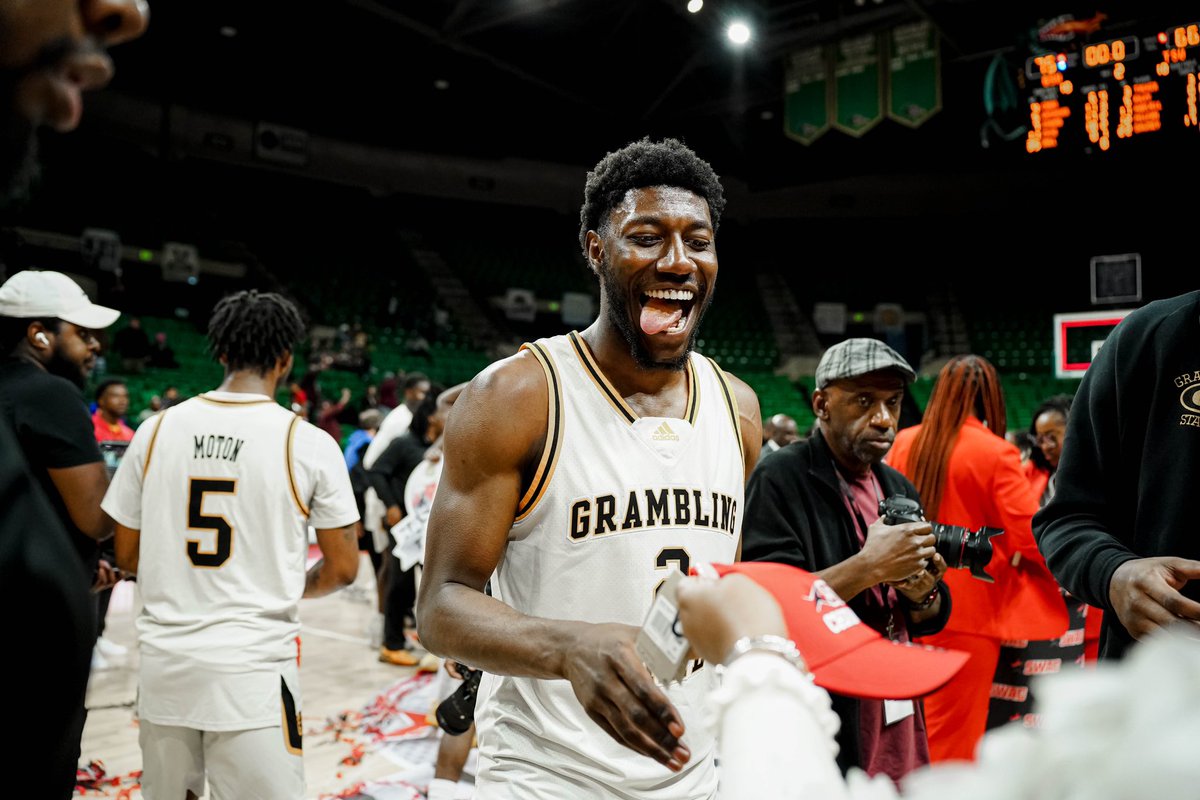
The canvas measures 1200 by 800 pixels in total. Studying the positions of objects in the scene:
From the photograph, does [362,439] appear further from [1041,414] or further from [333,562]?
[1041,414]

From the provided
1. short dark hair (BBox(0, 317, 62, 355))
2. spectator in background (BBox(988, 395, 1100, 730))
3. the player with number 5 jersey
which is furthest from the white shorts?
spectator in background (BBox(988, 395, 1100, 730))

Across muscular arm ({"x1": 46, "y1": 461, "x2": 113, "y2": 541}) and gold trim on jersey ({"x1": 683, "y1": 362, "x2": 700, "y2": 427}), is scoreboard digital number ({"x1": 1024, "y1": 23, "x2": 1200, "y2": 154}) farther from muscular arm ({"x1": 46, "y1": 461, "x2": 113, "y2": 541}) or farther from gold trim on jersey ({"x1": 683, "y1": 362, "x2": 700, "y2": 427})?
muscular arm ({"x1": 46, "y1": 461, "x2": 113, "y2": 541})

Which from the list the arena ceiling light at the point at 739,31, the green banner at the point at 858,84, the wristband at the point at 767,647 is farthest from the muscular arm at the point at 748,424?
the arena ceiling light at the point at 739,31

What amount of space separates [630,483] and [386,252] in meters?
20.2

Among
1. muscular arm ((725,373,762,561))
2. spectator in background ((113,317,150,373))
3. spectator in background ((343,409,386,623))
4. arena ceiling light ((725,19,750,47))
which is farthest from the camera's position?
spectator in background ((113,317,150,373))

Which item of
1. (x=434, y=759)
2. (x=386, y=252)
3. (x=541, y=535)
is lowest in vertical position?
(x=434, y=759)

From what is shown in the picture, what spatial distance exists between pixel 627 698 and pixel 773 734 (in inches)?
20.1

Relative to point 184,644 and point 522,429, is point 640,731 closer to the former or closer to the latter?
point 522,429

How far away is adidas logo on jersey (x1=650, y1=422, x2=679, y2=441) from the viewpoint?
1900 mm

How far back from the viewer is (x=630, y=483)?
182cm

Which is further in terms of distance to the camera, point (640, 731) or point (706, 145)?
point (706, 145)

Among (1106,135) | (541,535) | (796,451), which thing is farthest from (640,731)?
(1106,135)

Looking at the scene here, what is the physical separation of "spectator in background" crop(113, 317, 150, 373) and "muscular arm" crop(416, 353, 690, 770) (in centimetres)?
1400

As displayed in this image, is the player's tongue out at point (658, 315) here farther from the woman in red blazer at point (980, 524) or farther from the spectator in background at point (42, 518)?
the woman in red blazer at point (980, 524)
